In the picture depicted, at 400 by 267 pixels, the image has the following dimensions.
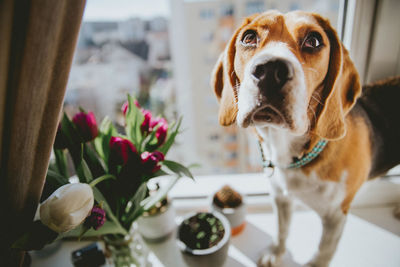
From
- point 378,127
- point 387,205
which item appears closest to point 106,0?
point 378,127

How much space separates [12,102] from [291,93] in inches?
21.3

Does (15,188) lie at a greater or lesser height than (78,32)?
lesser

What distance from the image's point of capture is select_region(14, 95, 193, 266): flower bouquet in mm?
510

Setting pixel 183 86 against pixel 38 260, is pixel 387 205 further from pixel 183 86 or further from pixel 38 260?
pixel 38 260

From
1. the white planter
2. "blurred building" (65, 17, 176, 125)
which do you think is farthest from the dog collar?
"blurred building" (65, 17, 176, 125)

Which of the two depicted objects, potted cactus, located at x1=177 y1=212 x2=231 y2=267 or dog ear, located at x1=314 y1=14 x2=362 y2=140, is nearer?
dog ear, located at x1=314 y1=14 x2=362 y2=140

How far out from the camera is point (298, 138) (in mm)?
677

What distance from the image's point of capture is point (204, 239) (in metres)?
0.76

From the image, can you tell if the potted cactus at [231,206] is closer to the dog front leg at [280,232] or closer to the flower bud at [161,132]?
the dog front leg at [280,232]

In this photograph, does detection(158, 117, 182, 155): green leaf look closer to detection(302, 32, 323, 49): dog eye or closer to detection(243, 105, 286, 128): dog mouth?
detection(243, 105, 286, 128): dog mouth

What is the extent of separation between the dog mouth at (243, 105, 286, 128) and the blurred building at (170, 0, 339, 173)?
1.69 feet

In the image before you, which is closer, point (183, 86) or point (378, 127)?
point (378, 127)

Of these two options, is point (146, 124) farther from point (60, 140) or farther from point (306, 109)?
point (306, 109)

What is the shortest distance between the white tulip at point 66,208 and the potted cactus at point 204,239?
396 mm
